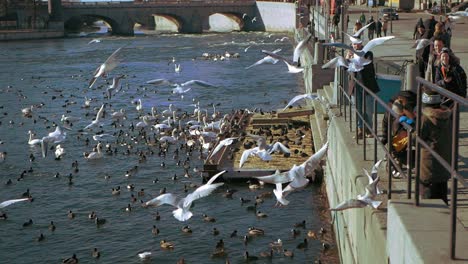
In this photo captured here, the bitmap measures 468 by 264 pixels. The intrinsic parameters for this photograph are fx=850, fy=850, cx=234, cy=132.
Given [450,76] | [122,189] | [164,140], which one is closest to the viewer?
[450,76]

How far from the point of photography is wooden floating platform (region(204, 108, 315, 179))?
57.7ft

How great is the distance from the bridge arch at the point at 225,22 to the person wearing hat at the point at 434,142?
85.8m

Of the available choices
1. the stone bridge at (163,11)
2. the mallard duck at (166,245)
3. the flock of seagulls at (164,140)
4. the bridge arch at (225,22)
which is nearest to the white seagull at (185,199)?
the flock of seagulls at (164,140)

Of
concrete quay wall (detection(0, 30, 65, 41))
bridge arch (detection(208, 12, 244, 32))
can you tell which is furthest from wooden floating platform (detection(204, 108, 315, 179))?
bridge arch (detection(208, 12, 244, 32))

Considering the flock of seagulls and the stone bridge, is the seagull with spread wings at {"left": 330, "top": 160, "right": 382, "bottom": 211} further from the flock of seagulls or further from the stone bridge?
the stone bridge

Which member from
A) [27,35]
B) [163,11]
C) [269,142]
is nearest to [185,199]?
[269,142]

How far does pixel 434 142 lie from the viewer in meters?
6.18

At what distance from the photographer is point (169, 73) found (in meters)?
45.2

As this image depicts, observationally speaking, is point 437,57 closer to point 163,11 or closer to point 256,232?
point 256,232

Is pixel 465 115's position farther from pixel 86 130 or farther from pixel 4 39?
pixel 4 39

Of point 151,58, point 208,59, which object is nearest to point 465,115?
point 208,59

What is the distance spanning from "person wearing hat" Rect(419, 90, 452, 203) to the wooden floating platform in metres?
10.6

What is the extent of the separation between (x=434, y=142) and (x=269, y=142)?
13913 mm

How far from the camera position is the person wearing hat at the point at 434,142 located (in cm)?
620
